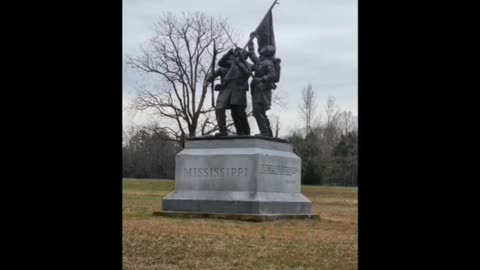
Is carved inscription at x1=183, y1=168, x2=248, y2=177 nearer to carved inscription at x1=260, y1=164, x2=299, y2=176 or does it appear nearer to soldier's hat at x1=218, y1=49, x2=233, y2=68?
carved inscription at x1=260, y1=164, x2=299, y2=176

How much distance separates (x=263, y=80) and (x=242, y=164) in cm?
223

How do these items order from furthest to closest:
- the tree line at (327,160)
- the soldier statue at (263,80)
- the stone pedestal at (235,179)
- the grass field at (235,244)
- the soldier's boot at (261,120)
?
the tree line at (327,160) → the soldier's boot at (261,120) → the soldier statue at (263,80) → the stone pedestal at (235,179) → the grass field at (235,244)

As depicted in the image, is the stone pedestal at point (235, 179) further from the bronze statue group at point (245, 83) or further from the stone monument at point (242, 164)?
the bronze statue group at point (245, 83)

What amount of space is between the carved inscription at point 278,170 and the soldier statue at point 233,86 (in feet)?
4.77

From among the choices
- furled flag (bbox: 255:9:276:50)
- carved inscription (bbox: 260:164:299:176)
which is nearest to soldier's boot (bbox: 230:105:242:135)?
carved inscription (bbox: 260:164:299:176)

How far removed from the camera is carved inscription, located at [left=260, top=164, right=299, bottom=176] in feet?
48.7

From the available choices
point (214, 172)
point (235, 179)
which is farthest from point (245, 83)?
point (235, 179)

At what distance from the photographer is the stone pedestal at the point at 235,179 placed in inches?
575

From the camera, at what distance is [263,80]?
620 inches

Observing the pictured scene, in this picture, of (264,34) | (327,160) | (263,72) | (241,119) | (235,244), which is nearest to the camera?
(235,244)

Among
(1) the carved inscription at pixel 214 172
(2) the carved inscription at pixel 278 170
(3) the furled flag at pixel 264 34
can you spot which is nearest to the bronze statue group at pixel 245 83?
(3) the furled flag at pixel 264 34

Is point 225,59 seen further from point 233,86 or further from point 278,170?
point 278,170
